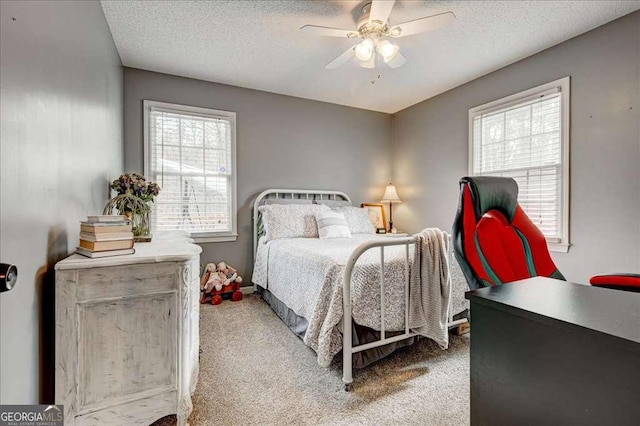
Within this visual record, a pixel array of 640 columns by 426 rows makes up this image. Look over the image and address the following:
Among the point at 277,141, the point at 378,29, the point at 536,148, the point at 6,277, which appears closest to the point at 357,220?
the point at 277,141

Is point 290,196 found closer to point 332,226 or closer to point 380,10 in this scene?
point 332,226

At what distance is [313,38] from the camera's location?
2.51 m

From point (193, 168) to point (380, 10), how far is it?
97.8 inches

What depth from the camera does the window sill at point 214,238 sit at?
3334mm

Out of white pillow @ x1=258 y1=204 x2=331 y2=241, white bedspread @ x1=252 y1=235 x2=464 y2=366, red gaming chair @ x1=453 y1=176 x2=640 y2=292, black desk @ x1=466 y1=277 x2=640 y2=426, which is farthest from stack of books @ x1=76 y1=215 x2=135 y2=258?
white pillow @ x1=258 y1=204 x2=331 y2=241

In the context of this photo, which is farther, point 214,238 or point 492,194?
point 214,238

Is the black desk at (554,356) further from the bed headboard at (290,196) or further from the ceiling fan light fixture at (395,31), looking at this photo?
the bed headboard at (290,196)

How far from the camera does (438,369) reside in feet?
6.22

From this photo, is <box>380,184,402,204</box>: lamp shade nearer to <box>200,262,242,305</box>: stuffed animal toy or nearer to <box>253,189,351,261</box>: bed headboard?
<box>253,189,351,261</box>: bed headboard

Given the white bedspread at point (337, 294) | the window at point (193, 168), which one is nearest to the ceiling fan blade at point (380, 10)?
the white bedspread at point (337, 294)

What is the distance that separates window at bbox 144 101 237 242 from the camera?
320 cm

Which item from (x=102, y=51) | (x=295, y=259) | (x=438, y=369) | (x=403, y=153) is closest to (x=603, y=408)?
(x=438, y=369)

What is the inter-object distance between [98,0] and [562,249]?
13.4 feet

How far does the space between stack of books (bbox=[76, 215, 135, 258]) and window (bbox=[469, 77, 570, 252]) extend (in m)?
3.27
